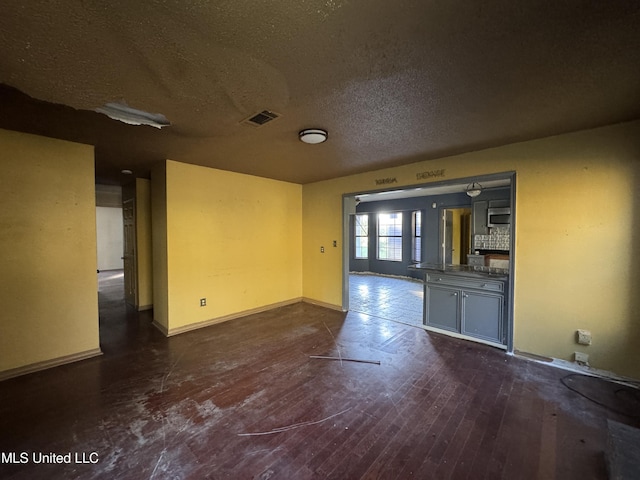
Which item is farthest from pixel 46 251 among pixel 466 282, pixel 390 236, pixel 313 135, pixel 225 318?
pixel 390 236

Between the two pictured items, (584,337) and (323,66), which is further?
(584,337)

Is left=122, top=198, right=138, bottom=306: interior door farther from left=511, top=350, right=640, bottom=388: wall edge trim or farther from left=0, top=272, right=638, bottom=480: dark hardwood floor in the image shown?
left=511, top=350, right=640, bottom=388: wall edge trim

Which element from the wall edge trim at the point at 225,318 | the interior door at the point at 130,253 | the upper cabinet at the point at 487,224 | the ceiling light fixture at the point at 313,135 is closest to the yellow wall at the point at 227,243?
the wall edge trim at the point at 225,318

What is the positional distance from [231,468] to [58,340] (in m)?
2.66

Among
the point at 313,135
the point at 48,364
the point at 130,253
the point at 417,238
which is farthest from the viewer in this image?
the point at 417,238

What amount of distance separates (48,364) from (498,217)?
7.92 meters

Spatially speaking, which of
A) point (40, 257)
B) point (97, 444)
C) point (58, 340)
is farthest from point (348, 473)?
point (40, 257)

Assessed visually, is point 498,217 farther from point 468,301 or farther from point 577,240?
point 577,240

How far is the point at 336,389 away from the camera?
2449 mm

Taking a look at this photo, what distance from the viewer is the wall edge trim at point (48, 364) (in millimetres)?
2650

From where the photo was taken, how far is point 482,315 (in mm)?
3418

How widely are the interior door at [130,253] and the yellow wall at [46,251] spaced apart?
2011mm

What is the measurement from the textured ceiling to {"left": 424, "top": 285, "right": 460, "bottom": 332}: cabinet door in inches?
81.6

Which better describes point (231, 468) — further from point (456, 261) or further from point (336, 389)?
point (456, 261)
